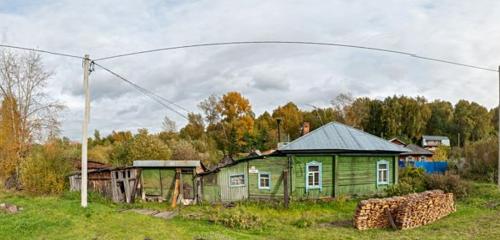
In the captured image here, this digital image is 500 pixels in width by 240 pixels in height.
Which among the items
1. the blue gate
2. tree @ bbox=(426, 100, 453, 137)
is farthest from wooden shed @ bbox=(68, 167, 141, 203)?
tree @ bbox=(426, 100, 453, 137)

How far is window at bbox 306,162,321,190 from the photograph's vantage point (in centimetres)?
2038

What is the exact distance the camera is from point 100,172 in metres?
21.8

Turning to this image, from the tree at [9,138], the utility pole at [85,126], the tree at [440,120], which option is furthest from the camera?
the tree at [440,120]

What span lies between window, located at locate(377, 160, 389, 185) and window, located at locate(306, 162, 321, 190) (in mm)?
3517

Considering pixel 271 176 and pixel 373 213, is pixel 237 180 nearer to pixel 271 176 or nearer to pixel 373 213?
pixel 271 176

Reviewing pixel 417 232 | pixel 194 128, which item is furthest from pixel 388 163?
pixel 194 128

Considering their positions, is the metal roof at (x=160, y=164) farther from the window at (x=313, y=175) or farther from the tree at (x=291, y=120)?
the tree at (x=291, y=120)

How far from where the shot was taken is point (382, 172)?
22.1 metres

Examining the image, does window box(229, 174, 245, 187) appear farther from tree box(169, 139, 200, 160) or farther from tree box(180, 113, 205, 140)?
tree box(180, 113, 205, 140)

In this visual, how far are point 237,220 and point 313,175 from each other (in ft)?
23.5

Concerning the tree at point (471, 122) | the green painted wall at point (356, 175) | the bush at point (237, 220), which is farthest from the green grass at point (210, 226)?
the tree at point (471, 122)

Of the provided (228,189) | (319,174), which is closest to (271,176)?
(228,189)

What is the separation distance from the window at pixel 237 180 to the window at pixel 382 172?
7004 millimetres

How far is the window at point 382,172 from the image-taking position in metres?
21.9
